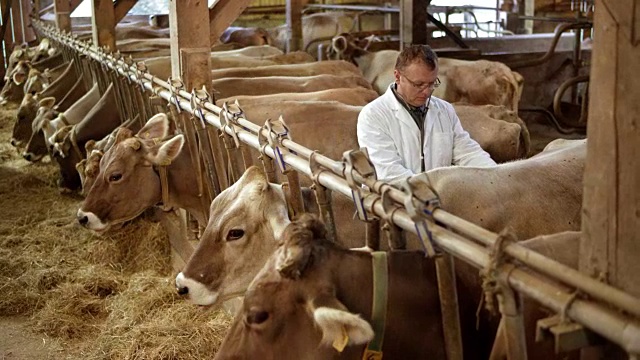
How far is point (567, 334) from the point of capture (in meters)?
1.72

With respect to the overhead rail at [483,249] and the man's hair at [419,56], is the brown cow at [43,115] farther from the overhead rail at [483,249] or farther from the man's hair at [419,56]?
the overhead rail at [483,249]

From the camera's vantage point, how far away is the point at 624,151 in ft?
5.66

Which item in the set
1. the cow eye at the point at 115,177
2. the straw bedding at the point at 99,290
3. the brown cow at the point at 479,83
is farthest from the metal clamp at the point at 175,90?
the brown cow at the point at 479,83

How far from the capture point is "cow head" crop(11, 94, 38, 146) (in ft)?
35.5

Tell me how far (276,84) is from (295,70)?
120 centimetres

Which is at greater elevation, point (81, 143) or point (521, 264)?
point (521, 264)

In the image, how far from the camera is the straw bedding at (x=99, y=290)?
4.85 m

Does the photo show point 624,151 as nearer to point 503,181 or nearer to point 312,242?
point 312,242

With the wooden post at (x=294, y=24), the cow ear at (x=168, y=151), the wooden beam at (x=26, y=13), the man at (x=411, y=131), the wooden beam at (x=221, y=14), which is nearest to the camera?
the man at (x=411, y=131)

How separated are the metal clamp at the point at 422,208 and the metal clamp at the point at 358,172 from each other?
36cm

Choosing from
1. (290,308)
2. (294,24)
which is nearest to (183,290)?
(290,308)

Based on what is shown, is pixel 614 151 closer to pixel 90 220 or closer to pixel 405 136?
pixel 405 136

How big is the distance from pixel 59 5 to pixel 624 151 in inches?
528

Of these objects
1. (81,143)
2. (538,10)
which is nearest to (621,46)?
(81,143)
